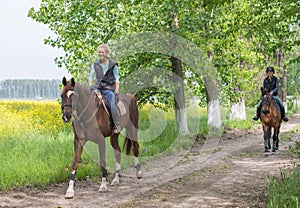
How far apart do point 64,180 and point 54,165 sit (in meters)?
0.60

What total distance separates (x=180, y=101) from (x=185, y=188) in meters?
7.41

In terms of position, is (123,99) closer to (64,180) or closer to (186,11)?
(64,180)

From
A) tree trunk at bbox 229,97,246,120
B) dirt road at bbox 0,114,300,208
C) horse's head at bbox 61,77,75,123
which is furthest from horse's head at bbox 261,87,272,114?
tree trunk at bbox 229,97,246,120

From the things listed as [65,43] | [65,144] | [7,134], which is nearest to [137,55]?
[65,43]

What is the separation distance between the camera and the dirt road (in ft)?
22.1

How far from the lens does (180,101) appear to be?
14.9 m

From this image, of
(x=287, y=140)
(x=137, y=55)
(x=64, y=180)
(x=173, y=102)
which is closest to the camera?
(x=64, y=180)

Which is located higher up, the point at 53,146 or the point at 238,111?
the point at 238,111

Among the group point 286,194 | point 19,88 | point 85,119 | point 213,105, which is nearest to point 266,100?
point 213,105

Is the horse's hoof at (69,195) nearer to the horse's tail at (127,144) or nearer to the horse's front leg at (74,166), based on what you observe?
the horse's front leg at (74,166)

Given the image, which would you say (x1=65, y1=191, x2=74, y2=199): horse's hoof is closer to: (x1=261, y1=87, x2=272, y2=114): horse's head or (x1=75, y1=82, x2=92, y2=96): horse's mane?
(x1=75, y1=82, x2=92, y2=96): horse's mane

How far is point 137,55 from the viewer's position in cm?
1348

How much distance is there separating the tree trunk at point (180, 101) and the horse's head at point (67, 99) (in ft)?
25.6

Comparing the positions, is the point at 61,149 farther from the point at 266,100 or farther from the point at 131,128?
the point at 266,100
